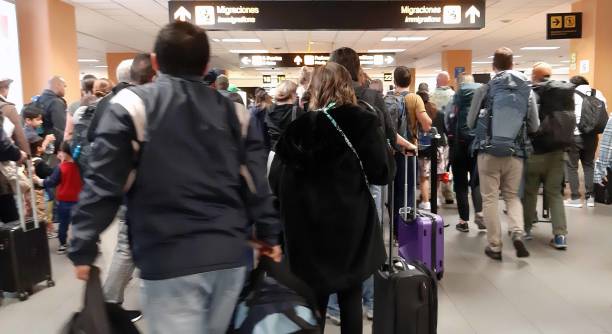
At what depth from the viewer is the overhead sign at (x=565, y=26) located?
28.3ft

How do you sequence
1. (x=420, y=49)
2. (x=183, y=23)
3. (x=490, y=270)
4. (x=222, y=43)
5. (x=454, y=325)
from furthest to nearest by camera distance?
(x=420, y=49)
(x=222, y=43)
(x=490, y=270)
(x=454, y=325)
(x=183, y=23)

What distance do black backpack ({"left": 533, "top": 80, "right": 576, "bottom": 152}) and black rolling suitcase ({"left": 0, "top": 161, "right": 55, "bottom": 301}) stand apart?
3.97 m

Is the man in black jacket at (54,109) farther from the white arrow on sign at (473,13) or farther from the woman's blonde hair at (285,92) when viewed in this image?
the white arrow on sign at (473,13)

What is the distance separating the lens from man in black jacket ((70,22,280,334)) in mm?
1505

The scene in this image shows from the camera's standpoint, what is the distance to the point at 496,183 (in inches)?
169

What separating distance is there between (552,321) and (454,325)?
0.59 metres

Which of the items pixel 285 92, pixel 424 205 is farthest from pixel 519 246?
pixel 285 92

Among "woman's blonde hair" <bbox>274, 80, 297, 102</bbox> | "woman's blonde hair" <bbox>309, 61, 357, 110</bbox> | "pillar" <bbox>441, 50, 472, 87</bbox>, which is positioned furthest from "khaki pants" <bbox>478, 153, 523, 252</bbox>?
"pillar" <bbox>441, 50, 472, 87</bbox>

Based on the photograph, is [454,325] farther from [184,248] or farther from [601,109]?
[601,109]

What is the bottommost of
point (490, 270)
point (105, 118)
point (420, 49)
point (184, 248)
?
point (490, 270)

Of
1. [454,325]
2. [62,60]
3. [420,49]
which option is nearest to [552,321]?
[454,325]

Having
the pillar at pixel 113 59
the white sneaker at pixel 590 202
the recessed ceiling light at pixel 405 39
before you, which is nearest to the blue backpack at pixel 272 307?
the white sneaker at pixel 590 202

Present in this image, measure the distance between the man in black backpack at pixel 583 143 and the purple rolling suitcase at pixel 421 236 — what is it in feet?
11.0

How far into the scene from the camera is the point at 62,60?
7.94 m
